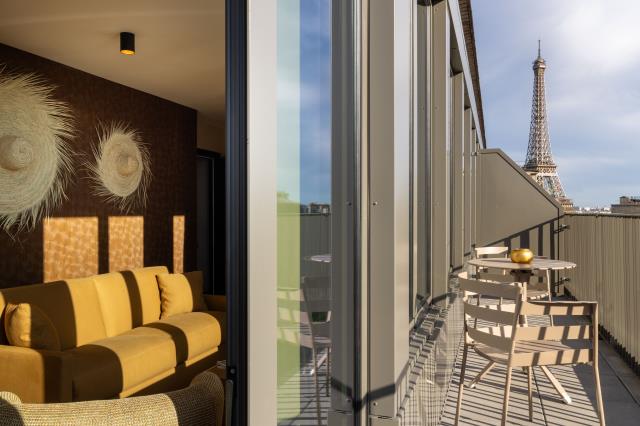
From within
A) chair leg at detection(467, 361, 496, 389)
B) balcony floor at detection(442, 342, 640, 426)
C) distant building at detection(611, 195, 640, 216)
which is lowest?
balcony floor at detection(442, 342, 640, 426)

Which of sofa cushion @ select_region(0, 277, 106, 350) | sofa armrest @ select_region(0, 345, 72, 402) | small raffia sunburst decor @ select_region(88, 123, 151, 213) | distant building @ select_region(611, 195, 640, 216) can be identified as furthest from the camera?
distant building @ select_region(611, 195, 640, 216)

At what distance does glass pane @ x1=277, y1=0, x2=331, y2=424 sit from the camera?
0.86 meters

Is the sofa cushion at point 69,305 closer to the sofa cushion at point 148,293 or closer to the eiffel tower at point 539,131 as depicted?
the sofa cushion at point 148,293

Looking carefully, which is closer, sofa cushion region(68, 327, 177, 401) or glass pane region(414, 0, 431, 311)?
glass pane region(414, 0, 431, 311)

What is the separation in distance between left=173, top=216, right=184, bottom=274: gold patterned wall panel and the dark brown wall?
0.26 ft

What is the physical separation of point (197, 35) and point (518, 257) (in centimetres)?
311

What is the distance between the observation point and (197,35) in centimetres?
366

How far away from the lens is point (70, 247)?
4.38m

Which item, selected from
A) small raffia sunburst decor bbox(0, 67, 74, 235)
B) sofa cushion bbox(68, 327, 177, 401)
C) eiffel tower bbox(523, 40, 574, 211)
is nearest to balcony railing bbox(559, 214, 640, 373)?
sofa cushion bbox(68, 327, 177, 401)

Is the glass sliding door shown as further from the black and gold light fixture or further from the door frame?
the black and gold light fixture

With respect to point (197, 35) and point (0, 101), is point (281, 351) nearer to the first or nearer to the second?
point (197, 35)

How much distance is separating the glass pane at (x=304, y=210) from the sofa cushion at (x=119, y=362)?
2.27m

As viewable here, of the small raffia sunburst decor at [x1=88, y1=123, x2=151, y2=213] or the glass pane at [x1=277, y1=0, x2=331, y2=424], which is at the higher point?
the small raffia sunburst decor at [x1=88, y1=123, x2=151, y2=213]

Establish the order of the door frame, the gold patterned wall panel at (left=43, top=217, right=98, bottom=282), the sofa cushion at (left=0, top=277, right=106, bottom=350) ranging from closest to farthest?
the door frame
the sofa cushion at (left=0, top=277, right=106, bottom=350)
the gold patterned wall panel at (left=43, top=217, right=98, bottom=282)
